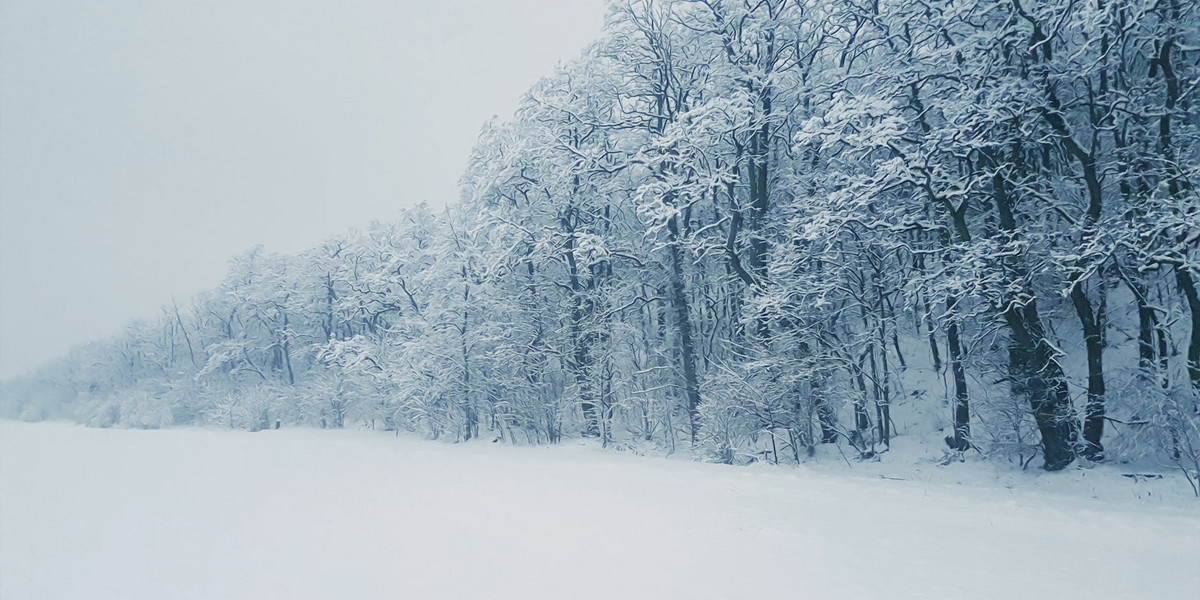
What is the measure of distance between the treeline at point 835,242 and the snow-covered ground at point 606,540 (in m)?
2.66

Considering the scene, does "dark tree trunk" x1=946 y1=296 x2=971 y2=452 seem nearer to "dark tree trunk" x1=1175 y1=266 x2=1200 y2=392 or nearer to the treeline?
the treeline

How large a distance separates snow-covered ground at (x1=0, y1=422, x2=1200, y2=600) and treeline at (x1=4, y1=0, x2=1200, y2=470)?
2664 mm

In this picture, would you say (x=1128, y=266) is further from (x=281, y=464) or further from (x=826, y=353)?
(x=281, y=464)

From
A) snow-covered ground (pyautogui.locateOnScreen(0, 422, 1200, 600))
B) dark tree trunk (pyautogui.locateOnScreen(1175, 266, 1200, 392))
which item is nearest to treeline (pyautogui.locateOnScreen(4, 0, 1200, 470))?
dark tree trunk (pyautogui.locateOnScreen(1175, 266, 1200, 392))

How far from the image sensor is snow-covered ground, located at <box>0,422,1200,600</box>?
21.5 feet

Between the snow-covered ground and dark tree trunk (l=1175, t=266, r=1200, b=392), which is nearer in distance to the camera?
the snow-covered ground

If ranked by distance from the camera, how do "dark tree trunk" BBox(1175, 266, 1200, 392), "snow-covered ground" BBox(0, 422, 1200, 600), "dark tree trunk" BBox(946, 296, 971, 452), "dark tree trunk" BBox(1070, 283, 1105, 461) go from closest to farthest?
"snow-covered ground" BBox(0, 422, 1200, 600), "dark tree trunk" BBox(1175, 266, 1200, 392), "dark tree trunk" BBox(1070, 283, 1105, 461), "dark tree trunk" BBox(946, 296, 971, 452)

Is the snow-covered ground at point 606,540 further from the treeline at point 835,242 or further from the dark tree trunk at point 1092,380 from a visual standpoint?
the treeline at point 835,242

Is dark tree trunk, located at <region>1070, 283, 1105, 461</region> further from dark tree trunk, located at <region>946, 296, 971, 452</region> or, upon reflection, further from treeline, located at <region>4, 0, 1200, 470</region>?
dark tree trunk, located at <region>946, 296, 971, 452</region>

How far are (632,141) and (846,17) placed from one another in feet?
26.6

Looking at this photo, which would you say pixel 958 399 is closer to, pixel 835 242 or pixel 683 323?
pixel 835 242

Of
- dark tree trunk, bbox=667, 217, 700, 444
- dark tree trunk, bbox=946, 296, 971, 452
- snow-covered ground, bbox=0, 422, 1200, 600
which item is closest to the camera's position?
snow-covered ground, bbox=0, 422, 1200, 600

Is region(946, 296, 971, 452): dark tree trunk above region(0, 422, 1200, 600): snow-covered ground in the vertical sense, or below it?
above

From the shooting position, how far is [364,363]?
2955 centimetres
